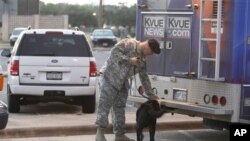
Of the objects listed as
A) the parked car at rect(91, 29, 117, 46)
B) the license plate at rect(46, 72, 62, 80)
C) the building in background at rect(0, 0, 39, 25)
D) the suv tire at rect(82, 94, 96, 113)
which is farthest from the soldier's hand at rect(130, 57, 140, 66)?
the building in background at rect(0, 0, 39, 25)

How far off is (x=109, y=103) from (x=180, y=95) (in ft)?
4.01

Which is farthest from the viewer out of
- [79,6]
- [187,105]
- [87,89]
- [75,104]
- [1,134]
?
[79,6]

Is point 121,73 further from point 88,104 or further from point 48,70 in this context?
point 88,104

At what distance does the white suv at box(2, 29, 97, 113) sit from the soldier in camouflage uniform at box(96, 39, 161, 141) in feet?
10.6

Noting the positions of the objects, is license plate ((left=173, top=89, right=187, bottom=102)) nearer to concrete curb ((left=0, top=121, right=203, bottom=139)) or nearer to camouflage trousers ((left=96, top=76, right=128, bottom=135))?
camouflage trousers ((left=96, top=76, right=128, bottom=135))

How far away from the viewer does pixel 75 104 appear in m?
13.2

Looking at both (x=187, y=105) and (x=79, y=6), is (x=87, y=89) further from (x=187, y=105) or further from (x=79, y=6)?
(x=79, y=6)

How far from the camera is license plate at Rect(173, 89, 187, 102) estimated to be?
30.3 feet

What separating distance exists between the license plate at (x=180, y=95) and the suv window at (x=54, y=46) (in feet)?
10.9

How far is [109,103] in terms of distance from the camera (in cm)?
876

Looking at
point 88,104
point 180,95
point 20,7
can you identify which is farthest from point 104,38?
point 180,95

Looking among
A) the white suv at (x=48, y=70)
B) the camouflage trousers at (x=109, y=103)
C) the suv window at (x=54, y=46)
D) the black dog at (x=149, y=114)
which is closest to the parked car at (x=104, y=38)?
the suv window at (x=54, y=46)

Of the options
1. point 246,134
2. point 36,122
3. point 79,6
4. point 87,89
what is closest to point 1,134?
point 36,122

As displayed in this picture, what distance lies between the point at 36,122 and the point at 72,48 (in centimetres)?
213
